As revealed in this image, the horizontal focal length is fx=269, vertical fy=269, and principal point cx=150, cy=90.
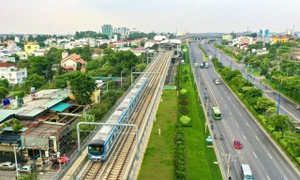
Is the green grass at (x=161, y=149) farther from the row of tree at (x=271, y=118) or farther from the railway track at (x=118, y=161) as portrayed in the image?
the row of tree at (x=271, y=118)

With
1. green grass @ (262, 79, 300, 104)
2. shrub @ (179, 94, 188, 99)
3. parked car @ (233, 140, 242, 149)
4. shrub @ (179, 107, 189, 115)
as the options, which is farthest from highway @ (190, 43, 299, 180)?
green grass @ (262, 79, 300, 104)

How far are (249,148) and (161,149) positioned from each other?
35.4ft

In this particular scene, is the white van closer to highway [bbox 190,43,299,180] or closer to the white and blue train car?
highway [bbox 190,43,299,180]

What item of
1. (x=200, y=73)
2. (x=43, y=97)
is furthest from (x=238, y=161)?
(x=200, y=73)

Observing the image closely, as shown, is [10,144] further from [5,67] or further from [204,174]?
[5,67]

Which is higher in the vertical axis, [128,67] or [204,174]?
[128,67]

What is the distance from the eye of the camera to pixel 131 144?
89.8ft

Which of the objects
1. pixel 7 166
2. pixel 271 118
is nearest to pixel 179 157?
pixel 271 118

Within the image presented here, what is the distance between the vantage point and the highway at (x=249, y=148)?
87.2ft

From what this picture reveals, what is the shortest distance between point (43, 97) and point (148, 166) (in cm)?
2563

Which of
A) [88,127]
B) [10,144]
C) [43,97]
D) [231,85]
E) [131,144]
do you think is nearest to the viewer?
[131,144]

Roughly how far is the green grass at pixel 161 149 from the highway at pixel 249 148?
5.96 meters

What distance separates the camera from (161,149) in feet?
95.8

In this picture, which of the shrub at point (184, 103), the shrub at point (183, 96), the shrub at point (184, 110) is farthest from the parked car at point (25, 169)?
the shrub at point (183, 96)
